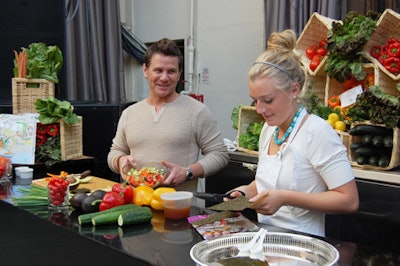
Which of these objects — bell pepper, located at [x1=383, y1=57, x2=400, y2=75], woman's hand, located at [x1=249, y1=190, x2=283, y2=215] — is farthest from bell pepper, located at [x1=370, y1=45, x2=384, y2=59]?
woman's hand, located at [x1=249, y1=190, x2=283, y2=215]

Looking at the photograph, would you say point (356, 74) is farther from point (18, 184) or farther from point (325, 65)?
point (18, 184)

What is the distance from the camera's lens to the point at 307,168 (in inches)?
80.6

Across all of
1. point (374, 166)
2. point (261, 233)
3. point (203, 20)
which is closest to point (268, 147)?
point (261, 233)

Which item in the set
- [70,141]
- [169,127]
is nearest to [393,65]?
[169,127]

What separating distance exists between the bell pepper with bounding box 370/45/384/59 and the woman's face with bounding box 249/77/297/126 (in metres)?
1.67

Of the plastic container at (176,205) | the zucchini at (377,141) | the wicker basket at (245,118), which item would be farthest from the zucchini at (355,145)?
the plastic container at (176,205)

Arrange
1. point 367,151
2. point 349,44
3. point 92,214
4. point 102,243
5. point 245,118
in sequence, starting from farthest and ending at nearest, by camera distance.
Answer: point 245,118
point 349,44
point 367,151
point 92,214
point 102,243

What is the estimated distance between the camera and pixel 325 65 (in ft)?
12.2

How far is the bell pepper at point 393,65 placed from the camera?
3.33 m

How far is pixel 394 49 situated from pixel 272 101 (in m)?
1.70

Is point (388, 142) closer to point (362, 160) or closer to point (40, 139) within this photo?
point (362, 160)

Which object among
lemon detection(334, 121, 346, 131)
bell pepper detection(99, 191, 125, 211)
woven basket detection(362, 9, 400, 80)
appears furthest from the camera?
lemon detection(334, 121, 346, 131)

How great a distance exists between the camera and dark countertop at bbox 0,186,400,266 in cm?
172

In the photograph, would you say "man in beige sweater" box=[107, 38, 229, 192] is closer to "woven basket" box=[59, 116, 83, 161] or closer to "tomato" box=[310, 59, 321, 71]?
"woven basket" box=[59, 116, 83, 161]
